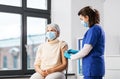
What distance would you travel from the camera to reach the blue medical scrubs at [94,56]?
232 cm

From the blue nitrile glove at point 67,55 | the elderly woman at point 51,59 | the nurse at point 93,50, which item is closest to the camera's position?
the nurse at point 93,50

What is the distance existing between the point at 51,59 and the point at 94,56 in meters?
0.67

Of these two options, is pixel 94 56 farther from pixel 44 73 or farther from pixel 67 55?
pixel 44 73

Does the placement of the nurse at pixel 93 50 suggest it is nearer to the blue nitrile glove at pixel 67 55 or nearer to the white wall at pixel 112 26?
the blue nitrile glove at pixel 67 55

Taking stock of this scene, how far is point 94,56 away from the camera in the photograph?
2.33 meters

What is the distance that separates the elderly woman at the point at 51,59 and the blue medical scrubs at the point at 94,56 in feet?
1.62

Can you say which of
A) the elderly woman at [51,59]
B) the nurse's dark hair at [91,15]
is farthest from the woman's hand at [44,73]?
the nurse's dark hair at [91,15]

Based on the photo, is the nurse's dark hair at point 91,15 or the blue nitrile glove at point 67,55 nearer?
the nurse's dark hair at point 91,15

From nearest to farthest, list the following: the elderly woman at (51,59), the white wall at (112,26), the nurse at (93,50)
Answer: the nurse at (93,50) → the elderly woman at (51,59) → the white wall at (112,26)

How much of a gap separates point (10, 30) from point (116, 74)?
174 cm

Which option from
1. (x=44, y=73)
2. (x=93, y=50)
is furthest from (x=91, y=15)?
(x=44, y=73)

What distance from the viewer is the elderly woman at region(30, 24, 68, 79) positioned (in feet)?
9.12

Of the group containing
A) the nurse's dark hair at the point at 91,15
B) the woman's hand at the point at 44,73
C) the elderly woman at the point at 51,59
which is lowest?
the woman's hand at the point at 44,73

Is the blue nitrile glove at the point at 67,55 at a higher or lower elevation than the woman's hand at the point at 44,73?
higher
